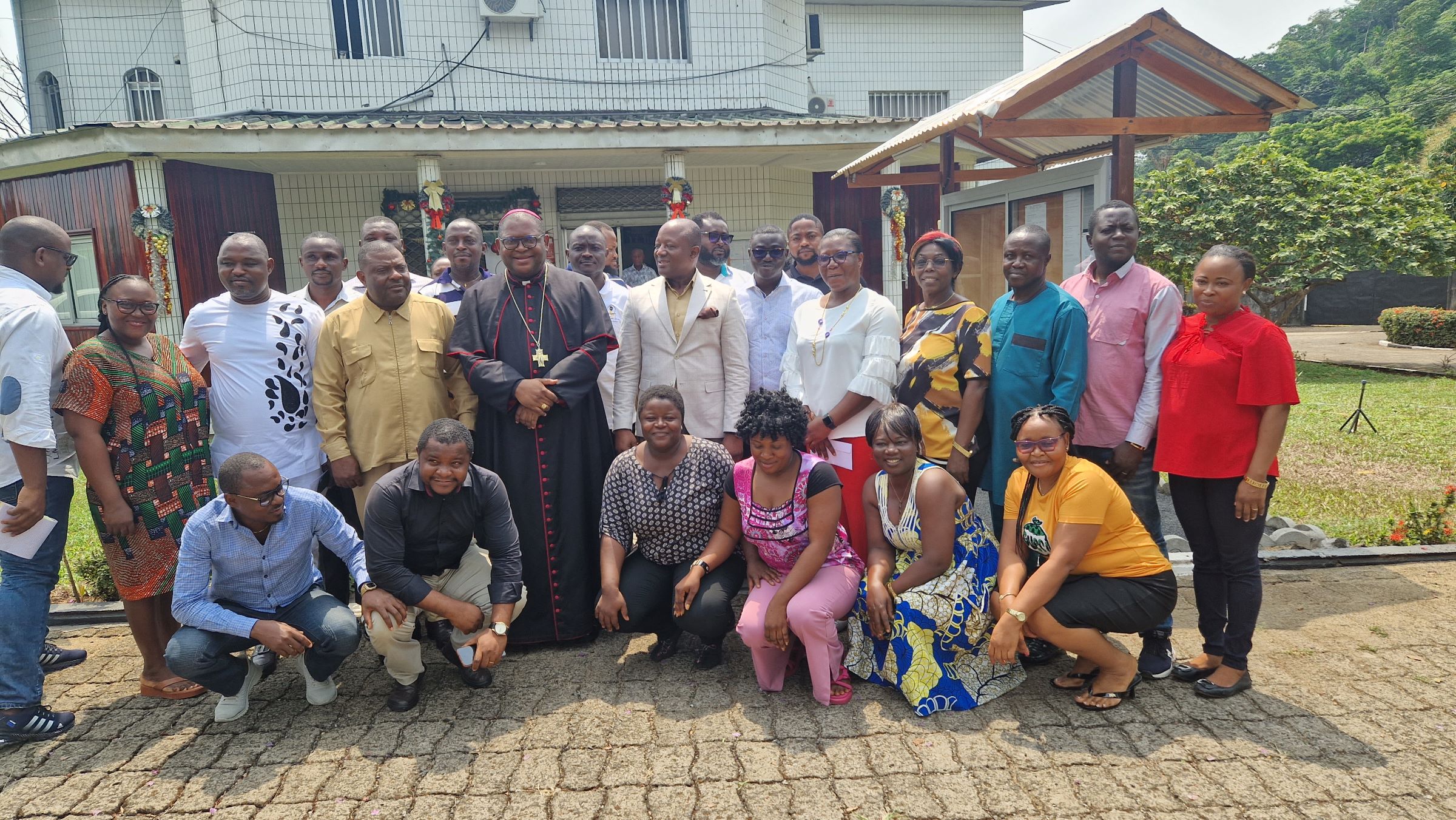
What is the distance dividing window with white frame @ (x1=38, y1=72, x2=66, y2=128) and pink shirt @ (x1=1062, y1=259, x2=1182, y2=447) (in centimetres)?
1697

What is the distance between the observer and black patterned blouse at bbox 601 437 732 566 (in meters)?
3.97

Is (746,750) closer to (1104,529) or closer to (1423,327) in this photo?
(1104,529)

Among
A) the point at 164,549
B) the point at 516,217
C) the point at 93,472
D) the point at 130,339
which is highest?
the point at 516,217

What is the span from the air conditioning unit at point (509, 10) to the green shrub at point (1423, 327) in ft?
61.2

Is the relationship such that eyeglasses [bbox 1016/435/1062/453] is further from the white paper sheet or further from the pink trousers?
the white paper sheet

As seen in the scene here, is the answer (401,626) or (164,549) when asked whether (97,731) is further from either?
(401,626)

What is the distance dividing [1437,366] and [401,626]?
55.7 feet

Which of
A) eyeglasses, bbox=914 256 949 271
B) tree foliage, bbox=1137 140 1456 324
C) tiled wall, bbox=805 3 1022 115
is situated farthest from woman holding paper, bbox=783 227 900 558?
tree foliage, bbox=1137 140 1456 324

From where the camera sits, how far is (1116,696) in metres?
3.50

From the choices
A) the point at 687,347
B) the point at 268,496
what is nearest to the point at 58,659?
the point at 268,496

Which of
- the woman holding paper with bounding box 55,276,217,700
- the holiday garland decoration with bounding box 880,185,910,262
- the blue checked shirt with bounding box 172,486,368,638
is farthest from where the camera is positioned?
the holiday garland decoration with bounding box 880,185,910,262

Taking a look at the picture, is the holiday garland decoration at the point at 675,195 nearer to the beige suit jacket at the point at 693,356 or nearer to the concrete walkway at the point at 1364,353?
the beige suit jacket at the point at 693,356

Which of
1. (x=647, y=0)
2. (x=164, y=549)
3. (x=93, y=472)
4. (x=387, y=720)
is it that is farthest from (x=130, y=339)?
(x=647, y=0)

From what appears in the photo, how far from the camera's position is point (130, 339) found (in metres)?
3.73
